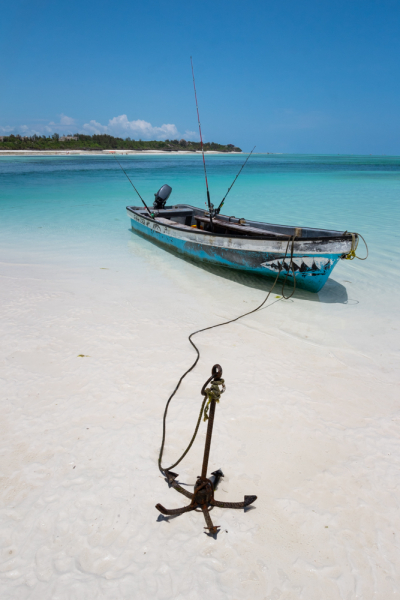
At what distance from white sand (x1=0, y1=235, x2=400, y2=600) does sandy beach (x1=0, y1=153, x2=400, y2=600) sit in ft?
0.04

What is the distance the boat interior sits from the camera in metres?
6.48

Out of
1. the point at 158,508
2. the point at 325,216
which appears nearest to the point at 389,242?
the point at 325,216

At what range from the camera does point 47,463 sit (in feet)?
8.72

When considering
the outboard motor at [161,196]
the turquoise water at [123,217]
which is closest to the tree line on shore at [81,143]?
the turquoise water at [123,217]

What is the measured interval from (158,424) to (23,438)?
1.13m

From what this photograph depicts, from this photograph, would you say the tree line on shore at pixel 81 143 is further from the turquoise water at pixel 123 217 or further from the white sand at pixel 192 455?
the white sand at pixel 192 455

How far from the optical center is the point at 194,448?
286 cm

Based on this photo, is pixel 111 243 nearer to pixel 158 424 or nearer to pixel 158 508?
pixel 158 424

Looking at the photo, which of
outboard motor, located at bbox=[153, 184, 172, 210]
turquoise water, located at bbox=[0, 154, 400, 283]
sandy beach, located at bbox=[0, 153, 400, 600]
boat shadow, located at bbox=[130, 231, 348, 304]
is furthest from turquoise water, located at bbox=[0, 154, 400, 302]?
sandy beach, located at bbox=[0, 153, 400, 600]

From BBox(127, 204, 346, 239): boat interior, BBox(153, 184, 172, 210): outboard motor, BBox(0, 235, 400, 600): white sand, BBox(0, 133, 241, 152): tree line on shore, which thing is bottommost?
BBox(0, 235, 400, 600): white sand

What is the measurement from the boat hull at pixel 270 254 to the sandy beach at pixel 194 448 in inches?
22.8

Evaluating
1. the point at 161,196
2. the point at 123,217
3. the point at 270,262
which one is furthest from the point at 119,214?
the point at 270,262

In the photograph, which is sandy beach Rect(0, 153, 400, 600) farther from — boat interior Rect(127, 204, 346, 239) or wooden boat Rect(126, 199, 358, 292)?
boat interior Rect(127, 204, 346, 239)

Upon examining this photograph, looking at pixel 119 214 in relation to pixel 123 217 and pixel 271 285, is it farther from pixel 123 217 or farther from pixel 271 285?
pixel 271 285
